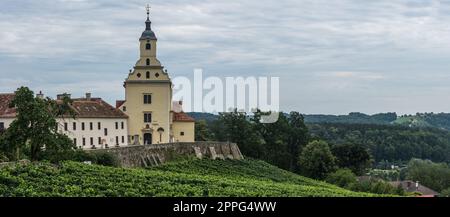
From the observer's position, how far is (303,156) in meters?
74.0

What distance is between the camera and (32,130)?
3409 cm

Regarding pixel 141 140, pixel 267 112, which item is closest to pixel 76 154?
pixel 141 140

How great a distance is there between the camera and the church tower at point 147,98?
57938mm

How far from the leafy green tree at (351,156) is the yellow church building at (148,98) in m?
26.2

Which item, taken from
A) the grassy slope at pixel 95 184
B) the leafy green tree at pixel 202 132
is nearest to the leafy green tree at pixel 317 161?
the leafy green tree at pixel 202 132

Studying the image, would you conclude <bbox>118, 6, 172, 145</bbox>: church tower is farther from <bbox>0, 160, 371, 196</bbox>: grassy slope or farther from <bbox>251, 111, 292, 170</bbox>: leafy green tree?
<bbox>0, 160, 371, 196</bbox>: grassy slope

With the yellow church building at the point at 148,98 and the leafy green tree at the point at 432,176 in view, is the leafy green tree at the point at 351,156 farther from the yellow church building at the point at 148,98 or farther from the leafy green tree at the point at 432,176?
the yellow church building at the point at 148,98

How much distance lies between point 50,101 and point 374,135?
377ft

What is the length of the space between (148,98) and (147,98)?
8cm

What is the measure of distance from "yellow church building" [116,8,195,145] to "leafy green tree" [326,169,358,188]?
1505 cm

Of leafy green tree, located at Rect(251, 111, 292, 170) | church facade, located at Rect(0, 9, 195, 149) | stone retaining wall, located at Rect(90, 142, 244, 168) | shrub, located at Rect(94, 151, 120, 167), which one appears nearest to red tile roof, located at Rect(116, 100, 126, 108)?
church facade, located at Rect(0, 9, 195, 149)

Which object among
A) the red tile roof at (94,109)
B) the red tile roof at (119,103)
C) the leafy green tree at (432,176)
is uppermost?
the red tile roof at (119,103)

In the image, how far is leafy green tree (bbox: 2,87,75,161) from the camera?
34.1 metres
